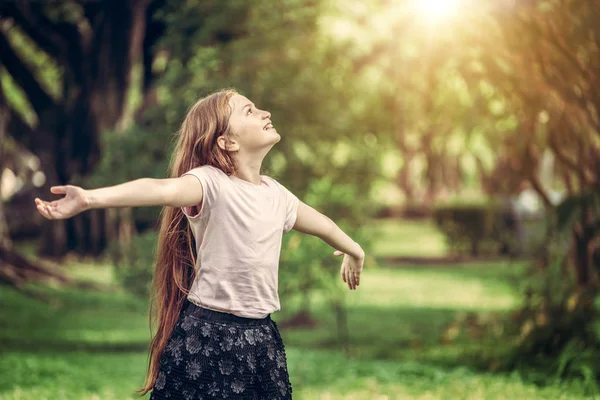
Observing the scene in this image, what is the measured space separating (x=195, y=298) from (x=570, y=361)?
395 cm

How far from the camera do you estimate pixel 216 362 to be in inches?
122

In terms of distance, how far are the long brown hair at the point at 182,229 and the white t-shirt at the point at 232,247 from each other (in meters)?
0.11

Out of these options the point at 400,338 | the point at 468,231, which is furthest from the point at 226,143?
the point at 468,231

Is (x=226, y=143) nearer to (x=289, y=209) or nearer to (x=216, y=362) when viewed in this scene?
(x=289, y=209)

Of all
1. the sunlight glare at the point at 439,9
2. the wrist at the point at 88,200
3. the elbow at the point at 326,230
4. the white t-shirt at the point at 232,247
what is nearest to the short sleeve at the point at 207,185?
the white t-shirt at the point at 232,247

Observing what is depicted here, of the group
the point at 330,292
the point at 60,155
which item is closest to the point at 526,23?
the point at 330,292

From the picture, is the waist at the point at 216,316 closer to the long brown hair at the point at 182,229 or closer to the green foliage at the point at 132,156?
the long brown hair at the point at 182,229

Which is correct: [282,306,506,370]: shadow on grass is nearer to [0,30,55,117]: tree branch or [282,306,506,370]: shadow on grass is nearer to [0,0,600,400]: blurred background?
[0,0,600,400]: blurred background

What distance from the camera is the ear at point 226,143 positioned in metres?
3.22

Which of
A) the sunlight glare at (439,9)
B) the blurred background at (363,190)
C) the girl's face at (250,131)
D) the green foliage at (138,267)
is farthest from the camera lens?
the green foliage at (138,267)

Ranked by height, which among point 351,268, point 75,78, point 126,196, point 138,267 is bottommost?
point 138,267

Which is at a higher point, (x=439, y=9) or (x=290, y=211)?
(x=439, y=9)

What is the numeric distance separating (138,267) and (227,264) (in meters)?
5.31

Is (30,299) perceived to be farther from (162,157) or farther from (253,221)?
(253,221)
